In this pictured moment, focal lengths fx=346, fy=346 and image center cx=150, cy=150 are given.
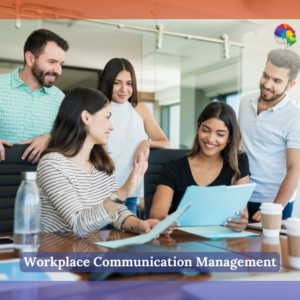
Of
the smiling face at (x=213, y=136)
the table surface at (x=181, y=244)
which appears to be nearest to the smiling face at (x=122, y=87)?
the smiling face at (x=213, y=136)

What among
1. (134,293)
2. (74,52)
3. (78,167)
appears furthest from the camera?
(74,52)

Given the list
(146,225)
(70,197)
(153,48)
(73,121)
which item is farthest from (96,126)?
(153,48)

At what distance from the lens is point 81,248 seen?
101cm

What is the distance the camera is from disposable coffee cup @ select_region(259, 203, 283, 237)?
3.92 ft

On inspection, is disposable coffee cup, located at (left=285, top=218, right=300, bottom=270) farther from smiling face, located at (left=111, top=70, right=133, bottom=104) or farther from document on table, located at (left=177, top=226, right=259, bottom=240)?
smiling face, located at (left=111, top=70, right=133, bottom=104)

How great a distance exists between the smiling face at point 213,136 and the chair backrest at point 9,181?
885 millimetres

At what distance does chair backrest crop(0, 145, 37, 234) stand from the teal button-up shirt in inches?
21.6

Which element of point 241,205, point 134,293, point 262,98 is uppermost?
point 262,98

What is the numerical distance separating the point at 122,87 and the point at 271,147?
3.20ft

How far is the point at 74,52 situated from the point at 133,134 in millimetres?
2157

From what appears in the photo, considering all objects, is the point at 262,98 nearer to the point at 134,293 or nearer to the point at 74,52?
the point at 134,293

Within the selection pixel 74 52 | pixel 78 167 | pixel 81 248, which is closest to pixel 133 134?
pixel 78 167

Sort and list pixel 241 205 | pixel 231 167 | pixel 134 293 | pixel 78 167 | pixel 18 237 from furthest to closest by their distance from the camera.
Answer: pixel 231 167
pixel 78 167
pixel 241 205
pixel 18 237
pixel 134 293

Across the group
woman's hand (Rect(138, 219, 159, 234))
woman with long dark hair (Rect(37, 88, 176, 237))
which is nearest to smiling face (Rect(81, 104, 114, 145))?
woman with long dark hair (Rect(37, 88, 176, 237))
